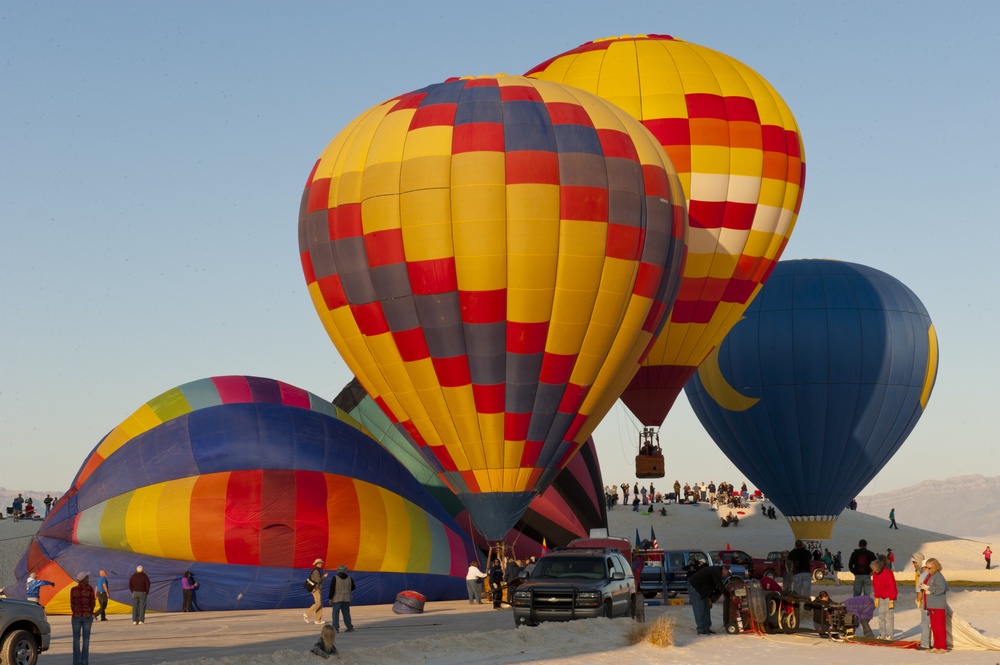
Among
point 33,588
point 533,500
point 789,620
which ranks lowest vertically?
point 789,620

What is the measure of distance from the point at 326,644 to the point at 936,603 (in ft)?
28.1

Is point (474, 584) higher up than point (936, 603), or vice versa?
point (474, 584)

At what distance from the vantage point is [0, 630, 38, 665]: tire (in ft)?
53.2

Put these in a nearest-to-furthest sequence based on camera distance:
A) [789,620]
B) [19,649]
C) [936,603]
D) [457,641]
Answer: [19,649] → [457,641] → [936,603] → [789,620]

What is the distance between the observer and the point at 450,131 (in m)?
27.3

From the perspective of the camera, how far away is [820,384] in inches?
1747

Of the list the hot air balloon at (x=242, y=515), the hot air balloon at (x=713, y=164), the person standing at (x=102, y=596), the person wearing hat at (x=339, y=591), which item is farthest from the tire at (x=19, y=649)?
the hot air balloon at (x=713, y=164)

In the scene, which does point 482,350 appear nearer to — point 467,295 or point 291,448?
point 467,295

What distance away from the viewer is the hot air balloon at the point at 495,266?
1050 inches

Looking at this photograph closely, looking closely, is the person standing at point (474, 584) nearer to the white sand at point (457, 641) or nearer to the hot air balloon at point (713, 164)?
the white sand at point (457, 641)

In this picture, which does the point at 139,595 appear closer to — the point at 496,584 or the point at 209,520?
the point at 209,520

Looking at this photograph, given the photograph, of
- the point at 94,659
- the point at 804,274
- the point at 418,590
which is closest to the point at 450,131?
the point at 418,590

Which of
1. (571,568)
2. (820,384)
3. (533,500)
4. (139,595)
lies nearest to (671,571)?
(533,500)

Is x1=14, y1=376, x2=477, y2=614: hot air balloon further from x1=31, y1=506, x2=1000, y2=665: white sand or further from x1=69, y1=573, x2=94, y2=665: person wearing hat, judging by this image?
x1=69, y1=573, x2=94, y2=665: person wearing hat
